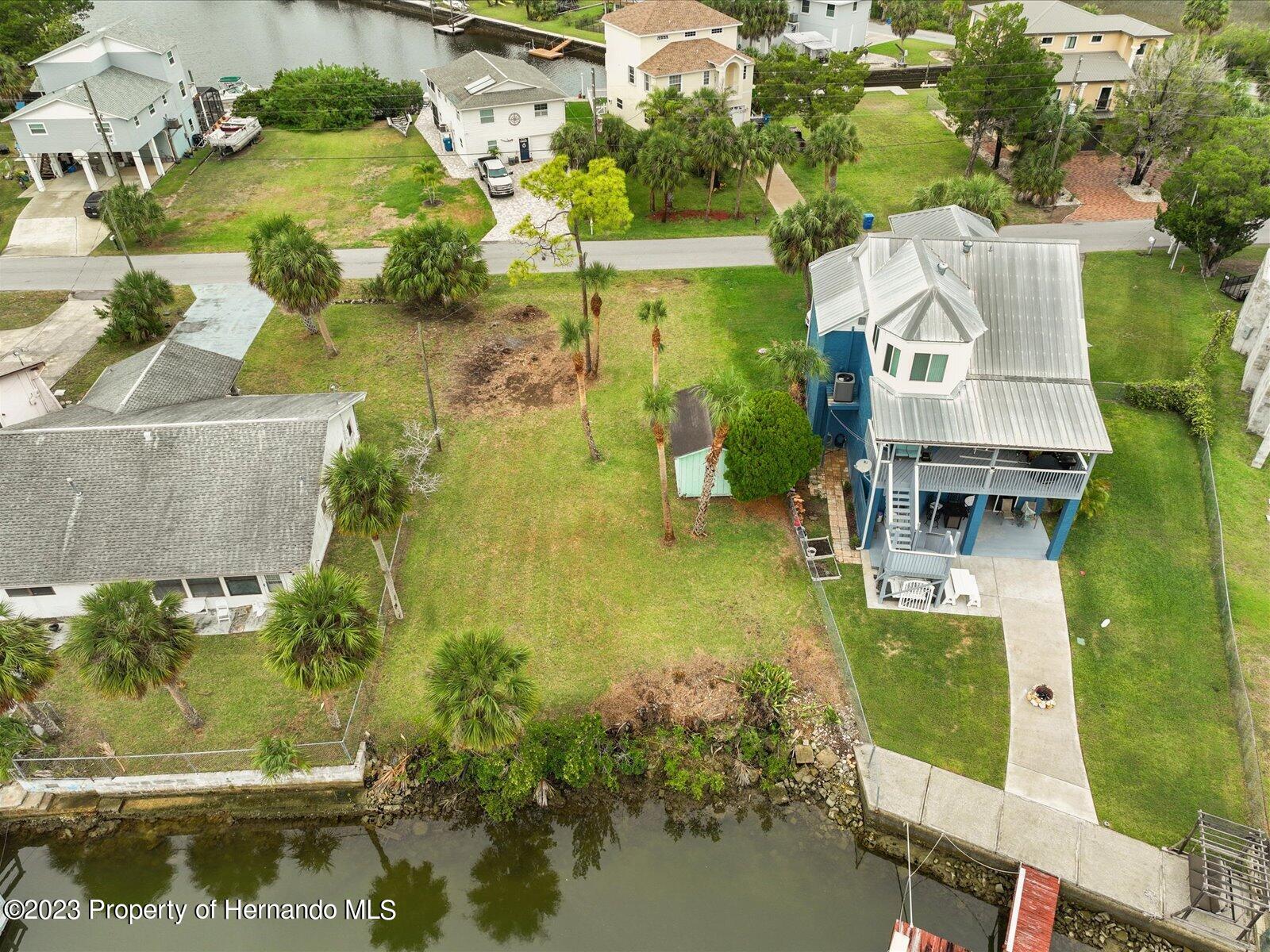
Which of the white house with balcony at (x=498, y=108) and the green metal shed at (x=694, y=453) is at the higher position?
the white house with balcony at (x=498, y=108)

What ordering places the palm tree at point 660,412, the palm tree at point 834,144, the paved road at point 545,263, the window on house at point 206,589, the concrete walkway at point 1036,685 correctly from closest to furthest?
the concrete walkway at point 1036,685 < the window on house at point 206,589 < the palm tree at point 660,412 < the paved road at point 545,263 < the palm tree at point 834,144

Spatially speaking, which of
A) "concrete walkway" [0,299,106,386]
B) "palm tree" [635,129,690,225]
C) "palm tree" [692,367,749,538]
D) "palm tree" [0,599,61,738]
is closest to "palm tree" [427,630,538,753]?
"palm tree" [692,367,749,538]

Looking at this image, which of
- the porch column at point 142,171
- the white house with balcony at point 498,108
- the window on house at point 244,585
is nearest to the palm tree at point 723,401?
the window on house at point 244,585

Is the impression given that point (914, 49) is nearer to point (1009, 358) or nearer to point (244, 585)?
point (1009, 358)

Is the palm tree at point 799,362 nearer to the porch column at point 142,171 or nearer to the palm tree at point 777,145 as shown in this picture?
the palm tree at point 777,145

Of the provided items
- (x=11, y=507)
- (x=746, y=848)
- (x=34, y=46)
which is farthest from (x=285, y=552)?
(x=34, y=46)

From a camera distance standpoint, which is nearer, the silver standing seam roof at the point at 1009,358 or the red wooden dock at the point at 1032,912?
the red wooden dock at the point at 1032,912

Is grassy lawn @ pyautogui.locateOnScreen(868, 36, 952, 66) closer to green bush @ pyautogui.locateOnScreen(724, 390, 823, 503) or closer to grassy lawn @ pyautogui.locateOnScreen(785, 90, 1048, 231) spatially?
grassy lawn @ pyautogui.locateOnScreen(785, 90, 1048, 231)
